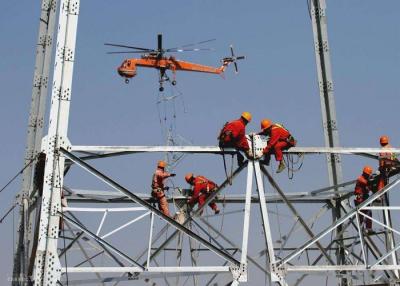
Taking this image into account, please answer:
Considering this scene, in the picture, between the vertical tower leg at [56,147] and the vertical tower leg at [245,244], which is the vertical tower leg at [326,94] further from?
the vertical tower leg at [56,147]

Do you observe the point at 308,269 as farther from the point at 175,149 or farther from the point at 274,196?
the point at 274,196

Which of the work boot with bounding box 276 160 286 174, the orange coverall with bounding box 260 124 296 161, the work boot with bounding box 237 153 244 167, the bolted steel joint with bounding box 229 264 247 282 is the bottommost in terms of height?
the bolted steel joint with bounding box 229 264 247 282

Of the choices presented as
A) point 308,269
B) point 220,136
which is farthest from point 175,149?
point 308,269

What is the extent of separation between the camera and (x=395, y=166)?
22875mm

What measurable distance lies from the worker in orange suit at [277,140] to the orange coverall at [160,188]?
5558 millimetres

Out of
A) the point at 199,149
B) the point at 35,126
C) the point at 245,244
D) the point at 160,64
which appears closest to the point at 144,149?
the point at 199,149

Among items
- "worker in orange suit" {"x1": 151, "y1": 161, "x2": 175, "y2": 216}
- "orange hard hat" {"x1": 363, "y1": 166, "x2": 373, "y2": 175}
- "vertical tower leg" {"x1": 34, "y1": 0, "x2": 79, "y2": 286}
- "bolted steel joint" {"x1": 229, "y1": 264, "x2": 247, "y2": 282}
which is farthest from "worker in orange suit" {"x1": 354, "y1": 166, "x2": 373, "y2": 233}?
"vertical tower leg" {"x1": 34, "y1": 0, "x2": 79, "y2": 286}

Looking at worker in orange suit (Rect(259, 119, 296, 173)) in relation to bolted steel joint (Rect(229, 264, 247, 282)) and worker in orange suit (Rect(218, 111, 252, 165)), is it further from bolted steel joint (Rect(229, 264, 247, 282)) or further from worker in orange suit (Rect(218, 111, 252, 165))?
bolted steel joint (Rect(229, 264, 247, 282))

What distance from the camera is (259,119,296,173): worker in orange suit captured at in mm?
20875

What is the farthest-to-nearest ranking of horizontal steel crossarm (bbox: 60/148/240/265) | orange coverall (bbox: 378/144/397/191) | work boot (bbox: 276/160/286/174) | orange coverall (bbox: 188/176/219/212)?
orange coverall (bbox: 188/176/219/212) < orange coverall (bbox: 378/144/397/191) < work boot (bbox: 276/160/286/174) < horizontal steel crossarm (bbox: 60/148/240/265)

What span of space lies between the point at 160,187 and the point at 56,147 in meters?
7.56

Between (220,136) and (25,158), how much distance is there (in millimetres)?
8223

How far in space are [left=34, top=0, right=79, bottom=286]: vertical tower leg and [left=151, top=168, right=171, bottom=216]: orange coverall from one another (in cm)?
719

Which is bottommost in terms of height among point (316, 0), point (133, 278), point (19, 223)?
point (133, 278)
